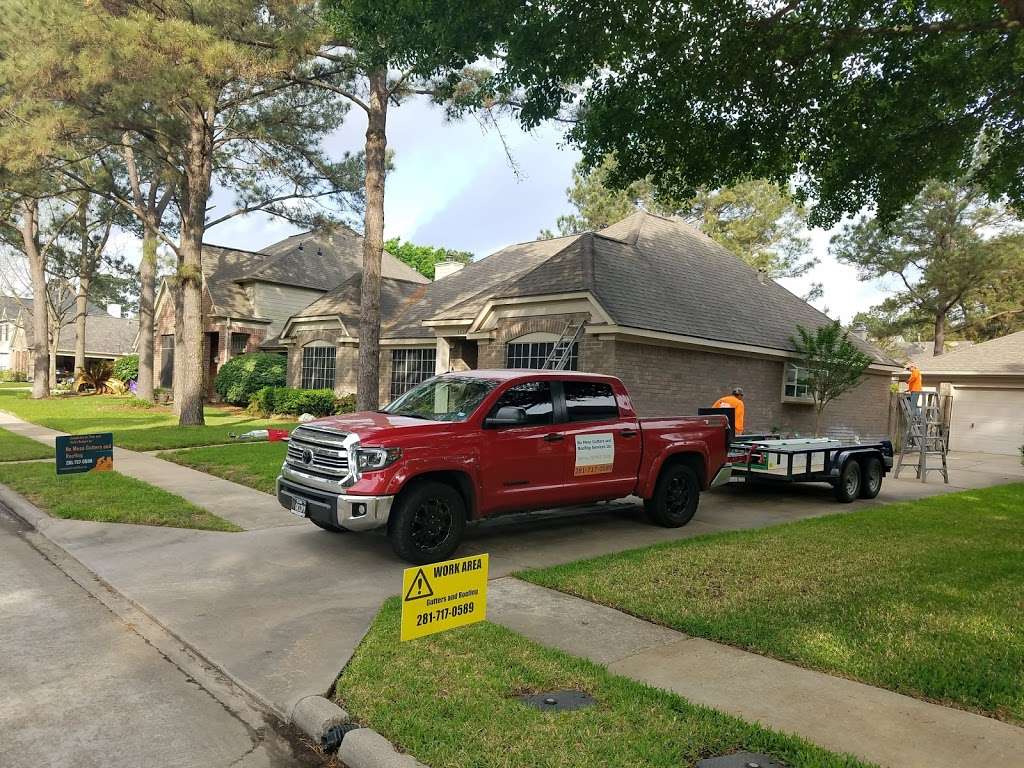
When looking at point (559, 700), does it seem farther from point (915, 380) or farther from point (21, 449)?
point (915, 380)

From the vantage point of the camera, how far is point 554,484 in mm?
7914

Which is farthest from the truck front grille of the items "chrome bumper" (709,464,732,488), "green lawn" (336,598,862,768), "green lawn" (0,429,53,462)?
"green lawn" (0,429,53,462)

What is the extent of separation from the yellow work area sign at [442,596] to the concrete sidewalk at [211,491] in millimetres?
4790

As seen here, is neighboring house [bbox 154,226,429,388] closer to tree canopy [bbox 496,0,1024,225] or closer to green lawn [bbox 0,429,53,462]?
green lawn [bbox 0,429,53,462]

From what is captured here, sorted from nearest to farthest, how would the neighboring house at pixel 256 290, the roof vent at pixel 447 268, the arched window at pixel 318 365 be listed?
the arched window at pixel 318 365, the roof vent at pixel 447 268, the neighboring house at pixel 256 290

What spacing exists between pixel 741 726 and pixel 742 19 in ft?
27.0

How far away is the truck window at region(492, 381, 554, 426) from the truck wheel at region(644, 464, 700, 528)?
6.87 feet

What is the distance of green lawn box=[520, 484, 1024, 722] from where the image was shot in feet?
15.3

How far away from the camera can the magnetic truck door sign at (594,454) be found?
26.7ft

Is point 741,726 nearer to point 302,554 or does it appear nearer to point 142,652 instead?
point 142,652

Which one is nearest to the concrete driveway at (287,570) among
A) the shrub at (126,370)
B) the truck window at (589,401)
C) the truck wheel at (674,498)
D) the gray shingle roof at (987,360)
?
the truck wheel at (674,498)

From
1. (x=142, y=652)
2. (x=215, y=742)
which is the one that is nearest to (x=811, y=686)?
(x=215, y=742)

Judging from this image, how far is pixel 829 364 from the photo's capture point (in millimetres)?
19016

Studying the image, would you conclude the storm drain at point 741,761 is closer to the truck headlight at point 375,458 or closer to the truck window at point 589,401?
the truck headlight at point 375,458
